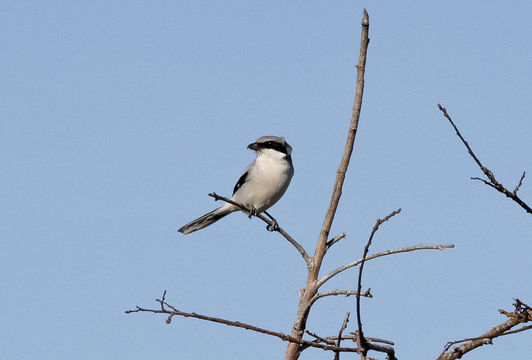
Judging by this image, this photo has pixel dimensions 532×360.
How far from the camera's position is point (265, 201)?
705 cm

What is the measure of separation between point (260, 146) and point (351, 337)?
4943mm

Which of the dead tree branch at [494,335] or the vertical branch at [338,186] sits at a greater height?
the vertical branch at [338,186]

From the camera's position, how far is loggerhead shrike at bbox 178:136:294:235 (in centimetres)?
697

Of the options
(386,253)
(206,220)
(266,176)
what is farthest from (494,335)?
(206,220)

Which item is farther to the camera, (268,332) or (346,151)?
(346,151)

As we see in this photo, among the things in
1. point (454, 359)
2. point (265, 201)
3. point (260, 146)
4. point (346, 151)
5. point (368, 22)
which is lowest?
point (454, 359)

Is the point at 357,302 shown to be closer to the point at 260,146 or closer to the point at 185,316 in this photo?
the point at 185,316

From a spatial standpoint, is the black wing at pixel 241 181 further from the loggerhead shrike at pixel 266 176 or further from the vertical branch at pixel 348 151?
the vertical branch at pixel 348 151

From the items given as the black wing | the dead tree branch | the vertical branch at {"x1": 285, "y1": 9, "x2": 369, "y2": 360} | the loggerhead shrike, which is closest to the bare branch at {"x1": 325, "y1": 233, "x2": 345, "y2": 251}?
the vertical branch at {"x1": 285, "y1": 9, "x2": 369, "y2": 360}

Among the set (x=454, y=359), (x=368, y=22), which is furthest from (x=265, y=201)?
(x=454, y=359)

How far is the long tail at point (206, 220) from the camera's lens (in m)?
7.35

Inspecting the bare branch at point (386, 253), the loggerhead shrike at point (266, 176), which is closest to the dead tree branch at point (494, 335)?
the bare branch at point (386, 253)

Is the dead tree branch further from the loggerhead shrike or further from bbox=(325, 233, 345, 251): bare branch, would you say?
the loggerhead shrike

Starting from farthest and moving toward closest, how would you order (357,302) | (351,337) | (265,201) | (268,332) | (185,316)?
(265,201), (185,316), (351,337), (268,332), (357,302)
